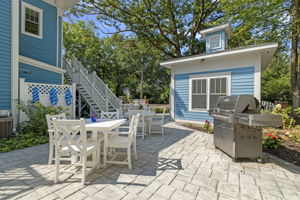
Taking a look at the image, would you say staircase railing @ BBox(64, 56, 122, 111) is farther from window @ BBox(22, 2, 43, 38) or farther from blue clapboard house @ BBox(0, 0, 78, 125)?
window @ BBox(22, 2, 43, 38)

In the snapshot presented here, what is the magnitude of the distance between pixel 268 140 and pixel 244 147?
146cm

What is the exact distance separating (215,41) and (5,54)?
9.14 meters

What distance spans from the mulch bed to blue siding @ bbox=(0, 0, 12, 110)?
795 centimetres

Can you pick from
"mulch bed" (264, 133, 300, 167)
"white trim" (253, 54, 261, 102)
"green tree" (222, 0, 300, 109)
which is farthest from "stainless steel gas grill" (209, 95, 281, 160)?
"green tree" (222, 0, 300, 109)

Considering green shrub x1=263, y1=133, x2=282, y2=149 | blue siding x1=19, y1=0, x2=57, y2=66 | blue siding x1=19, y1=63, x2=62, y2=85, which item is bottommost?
green shrub x1=263, y1=133, x2=282, y2=149

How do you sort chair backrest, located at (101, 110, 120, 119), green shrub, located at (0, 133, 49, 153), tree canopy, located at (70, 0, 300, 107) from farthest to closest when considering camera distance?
tree canopy, located at (70, 0, 300, 107) → chair backrest, located at (101, 110, 120, 119) → green shrub, located at (0, 133, 49, 153)

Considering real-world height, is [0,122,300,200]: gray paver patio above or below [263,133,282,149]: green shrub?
below

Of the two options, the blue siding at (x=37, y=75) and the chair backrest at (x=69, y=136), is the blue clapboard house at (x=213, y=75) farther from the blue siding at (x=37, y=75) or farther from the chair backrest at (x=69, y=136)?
the chair backrest at (x=69, y=136)

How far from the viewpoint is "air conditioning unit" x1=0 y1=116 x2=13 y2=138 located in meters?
4.34

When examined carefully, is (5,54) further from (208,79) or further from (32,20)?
(208,79)

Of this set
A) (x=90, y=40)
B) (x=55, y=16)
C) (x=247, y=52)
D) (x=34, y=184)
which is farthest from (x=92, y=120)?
(x=90, y=40)

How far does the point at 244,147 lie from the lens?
3.04 metres

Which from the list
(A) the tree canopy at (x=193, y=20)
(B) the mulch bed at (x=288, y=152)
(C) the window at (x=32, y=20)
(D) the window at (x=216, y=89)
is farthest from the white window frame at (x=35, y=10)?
(B) the mulch bed at (x=288, y=152)

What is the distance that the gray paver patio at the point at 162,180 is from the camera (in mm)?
2008
